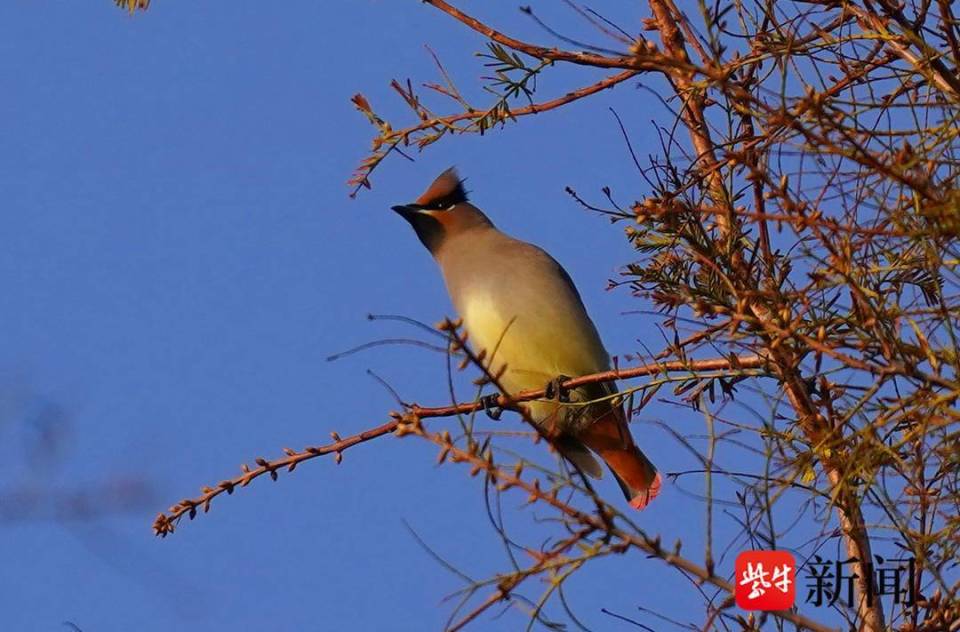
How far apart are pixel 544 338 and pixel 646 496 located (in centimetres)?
57

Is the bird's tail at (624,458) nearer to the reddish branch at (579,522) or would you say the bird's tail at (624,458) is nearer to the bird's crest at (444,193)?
the bird's crest at (444,193)

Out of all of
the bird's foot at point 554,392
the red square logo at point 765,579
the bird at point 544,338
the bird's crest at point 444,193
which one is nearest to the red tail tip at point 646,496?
the bird at point 544,338

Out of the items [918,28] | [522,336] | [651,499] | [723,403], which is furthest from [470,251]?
[918,28]

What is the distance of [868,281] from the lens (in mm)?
2828

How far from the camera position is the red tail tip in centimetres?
493

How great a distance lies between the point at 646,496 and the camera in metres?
4.94

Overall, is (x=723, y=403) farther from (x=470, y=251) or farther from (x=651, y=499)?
(x=470, y=251)

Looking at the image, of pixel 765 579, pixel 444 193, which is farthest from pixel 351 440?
pixel 444 193

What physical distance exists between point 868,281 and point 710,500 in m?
0.70

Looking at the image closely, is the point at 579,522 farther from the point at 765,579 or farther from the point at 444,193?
the point at 444,193

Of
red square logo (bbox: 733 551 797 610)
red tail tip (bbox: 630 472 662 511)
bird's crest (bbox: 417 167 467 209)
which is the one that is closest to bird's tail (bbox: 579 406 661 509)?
red tail tip (bbox: 630 472 662 511)

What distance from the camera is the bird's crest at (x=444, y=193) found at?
5.75 metres

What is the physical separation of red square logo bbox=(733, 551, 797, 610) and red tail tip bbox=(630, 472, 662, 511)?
1.89m

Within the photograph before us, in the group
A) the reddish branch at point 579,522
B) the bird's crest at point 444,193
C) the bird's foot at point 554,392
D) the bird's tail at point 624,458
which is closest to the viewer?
the reddish branch at point 579,522
